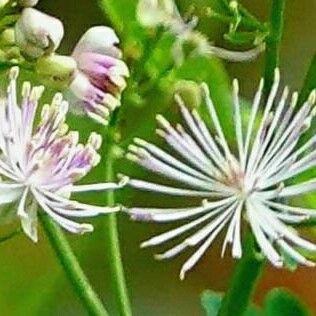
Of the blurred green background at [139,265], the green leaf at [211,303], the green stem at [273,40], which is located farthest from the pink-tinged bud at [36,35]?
the blurred green background at [139,265]

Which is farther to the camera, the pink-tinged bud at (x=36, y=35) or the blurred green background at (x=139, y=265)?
the blurred green background at (x=139, y=265)

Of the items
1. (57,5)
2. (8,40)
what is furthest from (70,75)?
(57,5)

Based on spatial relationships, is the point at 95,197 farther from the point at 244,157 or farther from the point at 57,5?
the point at 57,5

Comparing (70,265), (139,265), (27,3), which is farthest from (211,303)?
(139,265)

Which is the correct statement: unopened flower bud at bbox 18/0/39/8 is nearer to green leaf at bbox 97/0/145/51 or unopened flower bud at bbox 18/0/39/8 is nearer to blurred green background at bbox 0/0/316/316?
green leaf at bbox 97/0/145/51

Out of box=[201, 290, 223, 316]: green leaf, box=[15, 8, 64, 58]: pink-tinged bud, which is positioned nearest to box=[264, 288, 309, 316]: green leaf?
box=[201, 290, 223, 316]: green leaf

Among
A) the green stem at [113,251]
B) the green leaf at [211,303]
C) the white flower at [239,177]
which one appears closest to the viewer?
→ the white flower at [239,177]

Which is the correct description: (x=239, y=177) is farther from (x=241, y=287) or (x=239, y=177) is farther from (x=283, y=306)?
(x=283, y=306)

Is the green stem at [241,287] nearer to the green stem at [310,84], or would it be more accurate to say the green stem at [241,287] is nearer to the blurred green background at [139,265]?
the green stem at [310,84]
